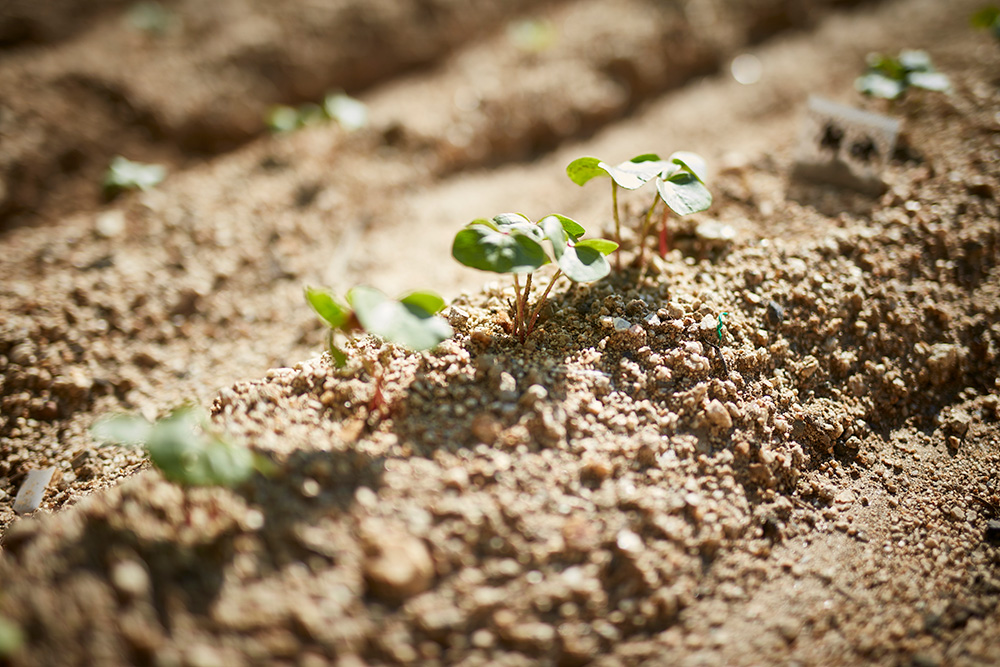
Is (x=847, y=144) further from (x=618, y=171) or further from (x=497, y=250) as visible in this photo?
(x=497, y=250)

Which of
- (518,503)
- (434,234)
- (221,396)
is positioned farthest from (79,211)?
(518,503)

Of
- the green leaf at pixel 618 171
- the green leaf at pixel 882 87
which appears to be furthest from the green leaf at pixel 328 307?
the green leaf at pixel 882 87

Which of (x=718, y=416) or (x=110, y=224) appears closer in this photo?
(x=718, y=416)

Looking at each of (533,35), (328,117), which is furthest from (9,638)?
(533,35)

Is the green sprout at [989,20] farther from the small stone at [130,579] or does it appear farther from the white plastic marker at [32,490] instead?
the white plastic marker at [32,490]

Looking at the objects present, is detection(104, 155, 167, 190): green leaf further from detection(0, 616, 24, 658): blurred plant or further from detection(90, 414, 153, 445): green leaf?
detection(0, 616, 24, 658): blurred plant
